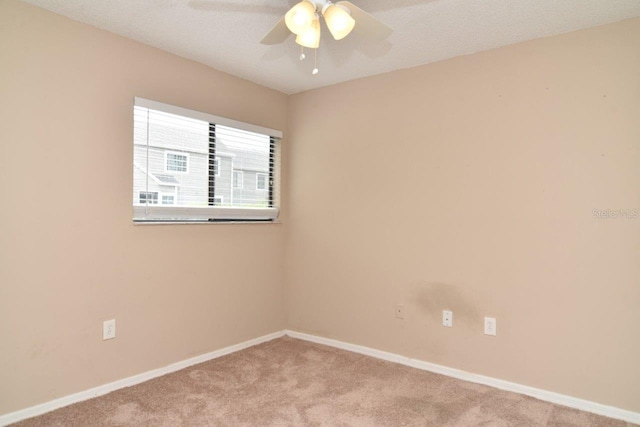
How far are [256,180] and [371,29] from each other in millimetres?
1965

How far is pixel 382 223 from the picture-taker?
11.0 feet

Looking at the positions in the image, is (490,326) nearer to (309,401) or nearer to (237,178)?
(309,401)

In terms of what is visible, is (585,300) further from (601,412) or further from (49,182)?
(49,182)

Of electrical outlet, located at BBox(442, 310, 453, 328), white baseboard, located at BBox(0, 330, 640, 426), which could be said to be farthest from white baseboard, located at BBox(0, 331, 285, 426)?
electrical outlet, located at BBox(442, 310, 453, 328)

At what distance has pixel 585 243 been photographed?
2.51m

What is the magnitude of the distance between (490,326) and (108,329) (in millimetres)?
2611

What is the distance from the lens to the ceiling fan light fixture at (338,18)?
1808mm

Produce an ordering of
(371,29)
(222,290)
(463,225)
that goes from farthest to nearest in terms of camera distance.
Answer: (222,290), (463,225), (371,29)

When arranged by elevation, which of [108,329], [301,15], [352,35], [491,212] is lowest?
[108,329]

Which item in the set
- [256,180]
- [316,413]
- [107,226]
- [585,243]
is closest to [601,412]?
[585,243]

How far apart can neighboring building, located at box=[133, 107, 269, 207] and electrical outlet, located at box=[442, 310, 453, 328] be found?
187 centimetres

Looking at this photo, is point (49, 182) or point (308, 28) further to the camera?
point (49, 182)

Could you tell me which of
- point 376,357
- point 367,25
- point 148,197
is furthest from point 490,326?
point 148,197

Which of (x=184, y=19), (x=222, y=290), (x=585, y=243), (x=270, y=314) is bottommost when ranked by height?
(x=270, y=314)
